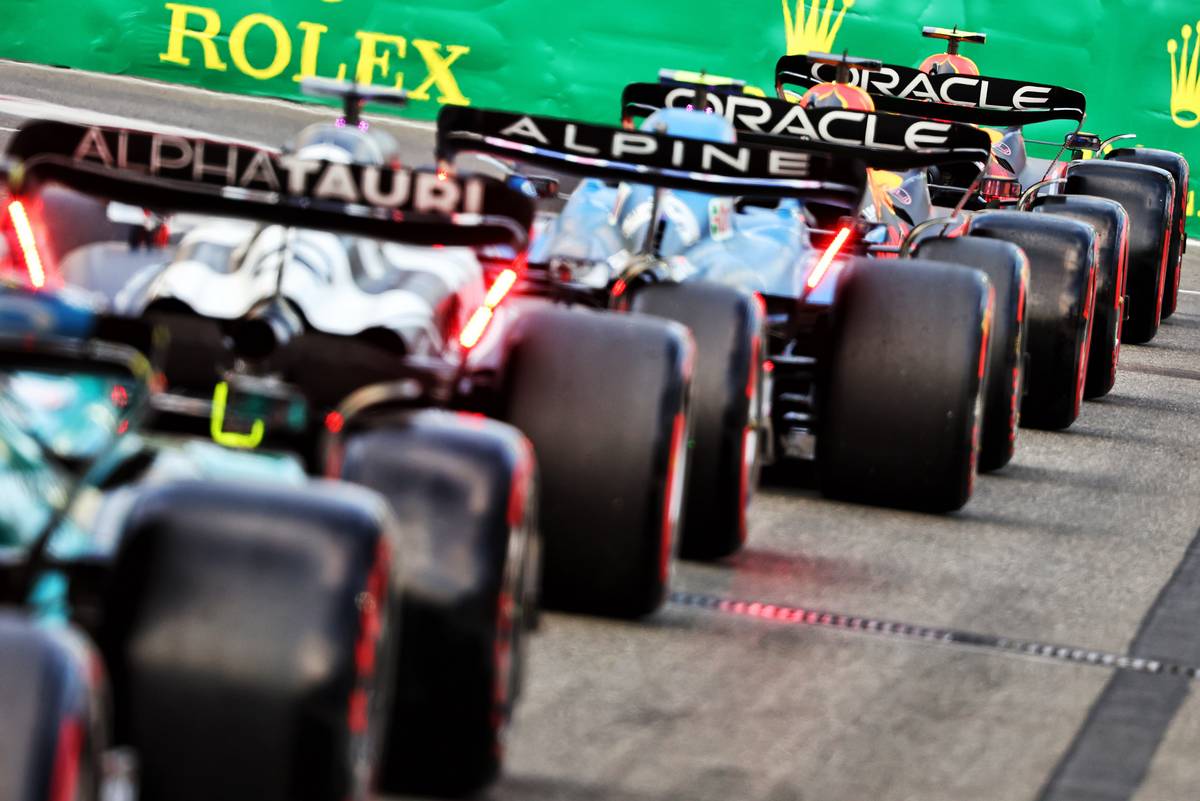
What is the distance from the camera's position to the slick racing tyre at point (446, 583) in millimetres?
4102

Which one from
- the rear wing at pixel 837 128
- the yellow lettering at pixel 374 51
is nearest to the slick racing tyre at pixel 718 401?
the rear wing at pixel 837 128

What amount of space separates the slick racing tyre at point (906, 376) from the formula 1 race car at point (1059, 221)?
0.98 m

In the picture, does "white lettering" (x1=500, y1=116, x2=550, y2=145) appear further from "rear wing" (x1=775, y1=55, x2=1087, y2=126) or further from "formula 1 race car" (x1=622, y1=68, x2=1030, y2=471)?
"rear wing" (x1=775, y1=55, x2=1087, y2=126)

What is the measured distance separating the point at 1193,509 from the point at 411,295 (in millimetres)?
3492

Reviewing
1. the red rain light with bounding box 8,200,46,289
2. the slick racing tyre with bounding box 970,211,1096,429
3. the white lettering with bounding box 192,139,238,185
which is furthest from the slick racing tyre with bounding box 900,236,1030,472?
the red rain light with bounding box 8,200,46,289

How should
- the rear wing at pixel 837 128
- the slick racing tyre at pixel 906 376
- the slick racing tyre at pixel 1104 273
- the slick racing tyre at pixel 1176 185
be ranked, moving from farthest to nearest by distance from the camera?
1. the slick racing tyre at pixel 1176 185
2. the slick racing tyre at pixel 1104 273
3. the rear wing at pixel 837 128
4. the slick racing tyre at pixel 906 376

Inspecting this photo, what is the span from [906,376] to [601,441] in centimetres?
203

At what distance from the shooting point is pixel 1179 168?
1370 cm

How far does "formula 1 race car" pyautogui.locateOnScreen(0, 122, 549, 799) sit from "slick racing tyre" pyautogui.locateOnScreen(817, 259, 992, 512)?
6.22ft

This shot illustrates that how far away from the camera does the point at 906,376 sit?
722 cm

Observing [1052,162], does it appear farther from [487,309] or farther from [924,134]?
[487,309]

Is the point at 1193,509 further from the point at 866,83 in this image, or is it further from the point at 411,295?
the point at 866,83

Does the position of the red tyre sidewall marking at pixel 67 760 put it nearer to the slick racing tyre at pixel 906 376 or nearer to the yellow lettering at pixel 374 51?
the slick racing tyre at pixel 906 376

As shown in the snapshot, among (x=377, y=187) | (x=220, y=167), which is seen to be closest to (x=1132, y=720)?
(x=377, y=187)
